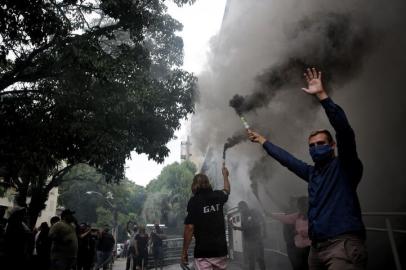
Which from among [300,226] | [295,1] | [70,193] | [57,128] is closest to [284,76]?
[295,1]

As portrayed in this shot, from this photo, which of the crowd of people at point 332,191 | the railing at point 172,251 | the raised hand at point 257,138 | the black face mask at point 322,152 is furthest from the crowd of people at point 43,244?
the railing at point 172,251

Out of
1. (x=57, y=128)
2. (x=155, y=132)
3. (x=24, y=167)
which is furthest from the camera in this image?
(x=155, y=132)

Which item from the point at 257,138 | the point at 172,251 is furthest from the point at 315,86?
the point at 172,251

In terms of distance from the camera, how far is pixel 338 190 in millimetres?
2160

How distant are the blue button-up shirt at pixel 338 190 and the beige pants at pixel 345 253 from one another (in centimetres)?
4

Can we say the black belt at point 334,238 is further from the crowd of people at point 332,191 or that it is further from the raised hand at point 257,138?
the raised hand at point 257,138

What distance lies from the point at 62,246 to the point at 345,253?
5.61 m

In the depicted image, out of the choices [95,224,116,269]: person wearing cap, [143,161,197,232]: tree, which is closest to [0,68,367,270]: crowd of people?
[95,224,116,269]: person wearing cap

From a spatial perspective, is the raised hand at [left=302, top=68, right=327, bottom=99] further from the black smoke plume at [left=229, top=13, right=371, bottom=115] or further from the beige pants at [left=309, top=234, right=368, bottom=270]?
the black smoke plume at [left=229, top=13, right=371, bottom=115]

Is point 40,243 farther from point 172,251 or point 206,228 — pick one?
point 172,251

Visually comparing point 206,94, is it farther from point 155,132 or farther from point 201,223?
point 201,223

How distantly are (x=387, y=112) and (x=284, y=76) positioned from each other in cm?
253

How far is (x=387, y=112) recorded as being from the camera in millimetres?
7680

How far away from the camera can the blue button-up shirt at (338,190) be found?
207 cm
